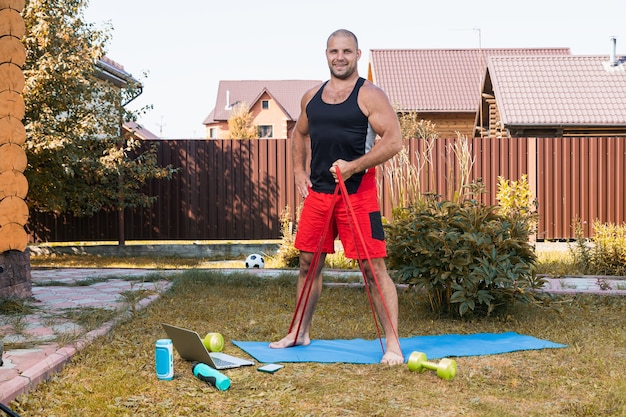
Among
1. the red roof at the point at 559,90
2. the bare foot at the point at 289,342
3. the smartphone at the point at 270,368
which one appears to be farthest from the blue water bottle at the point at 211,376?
the red roof at the point at 559,90

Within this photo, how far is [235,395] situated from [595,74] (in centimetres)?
1605

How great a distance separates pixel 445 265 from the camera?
16.9ft

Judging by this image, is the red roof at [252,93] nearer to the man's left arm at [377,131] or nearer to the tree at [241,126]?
the tree at [241,126]

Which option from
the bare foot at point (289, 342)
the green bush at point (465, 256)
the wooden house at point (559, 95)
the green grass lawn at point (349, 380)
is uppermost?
the wooden house at point (559, 95)

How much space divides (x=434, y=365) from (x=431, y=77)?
23.0 m

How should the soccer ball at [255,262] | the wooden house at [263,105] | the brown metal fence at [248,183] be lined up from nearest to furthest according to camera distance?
the soccer ball at [255,262], the brown metal fence at [248,183], the wooden house at [263,105]

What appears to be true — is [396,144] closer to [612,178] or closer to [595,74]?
[612,178]

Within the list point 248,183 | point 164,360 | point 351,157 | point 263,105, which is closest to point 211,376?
point 164,360

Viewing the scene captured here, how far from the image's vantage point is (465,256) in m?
5.13

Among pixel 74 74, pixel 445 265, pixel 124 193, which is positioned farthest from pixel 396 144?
pixel 124 193

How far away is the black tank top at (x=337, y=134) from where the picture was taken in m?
4.16

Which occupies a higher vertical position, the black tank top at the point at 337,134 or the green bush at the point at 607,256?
the black tank top at the point at 337,134

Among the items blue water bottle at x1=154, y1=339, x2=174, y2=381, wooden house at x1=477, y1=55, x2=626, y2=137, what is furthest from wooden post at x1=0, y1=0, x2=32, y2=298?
wooden house at x1=477, y1=55, x2=626, y2=137

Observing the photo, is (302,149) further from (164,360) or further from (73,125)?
(73,125)
